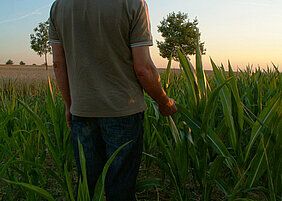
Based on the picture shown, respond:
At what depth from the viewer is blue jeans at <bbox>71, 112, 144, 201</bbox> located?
1049mm

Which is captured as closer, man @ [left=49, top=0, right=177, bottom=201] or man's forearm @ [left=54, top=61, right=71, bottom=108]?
man @ [left=49, top=0, right=177, bottom=201]

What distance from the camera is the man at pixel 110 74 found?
950 mm

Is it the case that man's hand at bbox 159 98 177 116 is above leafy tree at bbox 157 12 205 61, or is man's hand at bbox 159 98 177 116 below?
below

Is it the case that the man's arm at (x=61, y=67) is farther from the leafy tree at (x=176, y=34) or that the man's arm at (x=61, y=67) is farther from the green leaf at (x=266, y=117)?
the leafy tree at (x=176, y=34)

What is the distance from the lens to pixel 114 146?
1.06 m

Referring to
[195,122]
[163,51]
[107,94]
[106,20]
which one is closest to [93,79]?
[107,94]

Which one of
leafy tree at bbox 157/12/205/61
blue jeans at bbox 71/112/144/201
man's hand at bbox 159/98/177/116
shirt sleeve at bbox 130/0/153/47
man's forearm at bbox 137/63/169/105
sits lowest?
blue jeans at bbox 71/112/144/201

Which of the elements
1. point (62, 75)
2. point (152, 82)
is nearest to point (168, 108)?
point (152, 82)

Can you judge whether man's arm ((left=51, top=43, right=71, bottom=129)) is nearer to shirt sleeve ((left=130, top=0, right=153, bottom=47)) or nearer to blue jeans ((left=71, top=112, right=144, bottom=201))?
blue jeans ((left=71, top=112, right=144, bottom=201))

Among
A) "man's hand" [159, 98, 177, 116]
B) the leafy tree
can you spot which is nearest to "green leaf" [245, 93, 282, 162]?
"man's hand" [159, 98, 177, 116]

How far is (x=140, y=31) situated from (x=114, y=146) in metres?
0.51

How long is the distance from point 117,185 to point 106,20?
2.44 feet

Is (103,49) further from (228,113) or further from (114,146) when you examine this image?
(228,113)

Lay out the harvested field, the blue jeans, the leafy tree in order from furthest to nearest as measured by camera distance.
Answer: the leafy tree → the harvested field → the blue jeans
